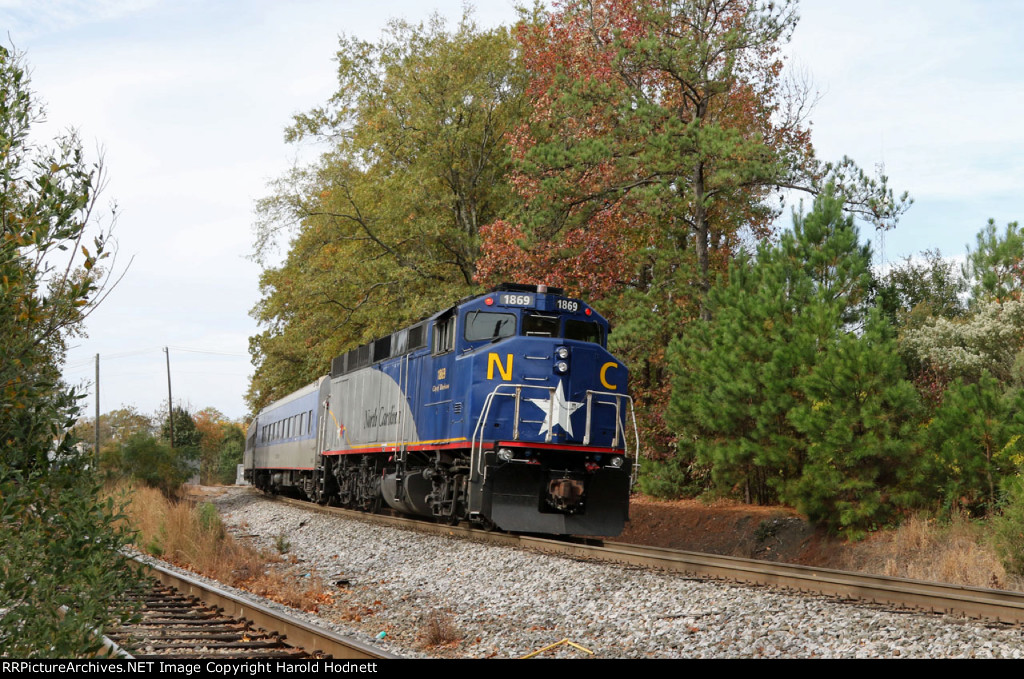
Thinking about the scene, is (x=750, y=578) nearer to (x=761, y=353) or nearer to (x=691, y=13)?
(x=761, y=353)

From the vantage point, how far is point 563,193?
20.8 meters

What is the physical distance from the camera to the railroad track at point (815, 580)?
8289 mm

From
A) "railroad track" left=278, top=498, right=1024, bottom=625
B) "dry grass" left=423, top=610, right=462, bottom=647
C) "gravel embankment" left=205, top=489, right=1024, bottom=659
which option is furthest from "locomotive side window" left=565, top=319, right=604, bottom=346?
"dry grass" left=423, top=610, right=462, bottom=647

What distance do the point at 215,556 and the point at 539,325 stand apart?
5909mm

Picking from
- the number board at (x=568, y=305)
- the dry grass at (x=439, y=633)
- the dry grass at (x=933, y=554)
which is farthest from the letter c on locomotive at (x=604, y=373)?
the dry grass at (x=439, y=633)

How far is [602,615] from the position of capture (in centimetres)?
879

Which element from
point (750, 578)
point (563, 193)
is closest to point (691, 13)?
point (563, 193)

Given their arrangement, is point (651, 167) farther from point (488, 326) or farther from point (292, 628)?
point (292, 628)

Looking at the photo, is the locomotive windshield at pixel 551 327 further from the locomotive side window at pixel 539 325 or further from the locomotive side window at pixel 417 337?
the locomotive side window at pixel 417 337

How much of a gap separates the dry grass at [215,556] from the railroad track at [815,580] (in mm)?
3377

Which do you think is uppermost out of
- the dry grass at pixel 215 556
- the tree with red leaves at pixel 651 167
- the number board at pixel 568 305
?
the tree with red leaves at pixel 651 167

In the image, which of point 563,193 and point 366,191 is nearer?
point 563,193

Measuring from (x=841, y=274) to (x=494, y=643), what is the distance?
10.6 m

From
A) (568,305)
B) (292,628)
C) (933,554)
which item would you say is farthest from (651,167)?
(292,628)
